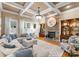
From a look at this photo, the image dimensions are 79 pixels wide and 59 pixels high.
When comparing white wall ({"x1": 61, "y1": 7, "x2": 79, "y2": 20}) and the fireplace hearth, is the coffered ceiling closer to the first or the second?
white wall ({"x1": 61, "y1": 7, "x2": 79, "y2": 20})

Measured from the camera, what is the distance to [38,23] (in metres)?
2.18

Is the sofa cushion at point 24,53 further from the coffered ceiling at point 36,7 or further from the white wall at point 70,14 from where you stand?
the white wall at point 70,14

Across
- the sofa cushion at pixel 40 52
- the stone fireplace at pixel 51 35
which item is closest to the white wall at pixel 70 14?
the stone fireplace at pixel 51 35

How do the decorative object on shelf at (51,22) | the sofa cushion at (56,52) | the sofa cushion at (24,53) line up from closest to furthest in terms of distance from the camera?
the sofa cushion at (24,53), the sofa cushion at (56,52), the decorative object on shelf at (51,22)

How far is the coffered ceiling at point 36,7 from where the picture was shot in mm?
1998

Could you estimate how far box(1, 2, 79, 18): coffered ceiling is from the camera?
200cm

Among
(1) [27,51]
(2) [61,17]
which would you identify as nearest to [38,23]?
(2) [61,17]

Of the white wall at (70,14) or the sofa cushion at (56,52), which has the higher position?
the white wall at (70,14)

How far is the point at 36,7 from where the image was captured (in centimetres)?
211

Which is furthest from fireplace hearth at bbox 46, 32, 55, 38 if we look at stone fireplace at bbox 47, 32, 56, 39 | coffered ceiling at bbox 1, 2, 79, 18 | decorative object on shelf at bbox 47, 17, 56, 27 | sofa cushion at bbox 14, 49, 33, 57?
sofa cushion at bbox 14, 49, 33, 57

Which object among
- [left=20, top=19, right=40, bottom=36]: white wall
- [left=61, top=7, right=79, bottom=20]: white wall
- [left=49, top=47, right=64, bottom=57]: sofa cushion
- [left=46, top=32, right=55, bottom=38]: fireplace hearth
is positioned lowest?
[left=49, top=47, right=64, bottom=57]: sofa cushion

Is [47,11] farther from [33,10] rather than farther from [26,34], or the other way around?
[26,34]

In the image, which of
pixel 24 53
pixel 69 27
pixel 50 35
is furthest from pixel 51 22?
pixel 24 53

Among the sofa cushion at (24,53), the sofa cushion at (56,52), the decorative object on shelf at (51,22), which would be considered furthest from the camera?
the decorative object on shelf at (51,22)
